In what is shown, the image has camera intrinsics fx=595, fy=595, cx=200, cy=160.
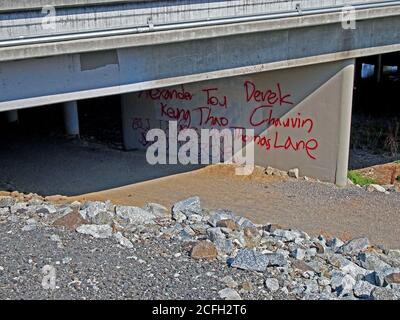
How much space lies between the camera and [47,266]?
308 inches

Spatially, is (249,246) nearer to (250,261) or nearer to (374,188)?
(250,261)

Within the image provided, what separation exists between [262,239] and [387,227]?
4.50 meters

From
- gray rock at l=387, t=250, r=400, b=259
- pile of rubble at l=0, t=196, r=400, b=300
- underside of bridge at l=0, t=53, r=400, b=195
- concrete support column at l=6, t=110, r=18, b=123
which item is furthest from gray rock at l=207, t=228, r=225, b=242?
concrete support column at l=6, t=110, r=18, b=123

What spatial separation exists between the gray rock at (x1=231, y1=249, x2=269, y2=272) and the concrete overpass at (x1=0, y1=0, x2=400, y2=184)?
4442mm

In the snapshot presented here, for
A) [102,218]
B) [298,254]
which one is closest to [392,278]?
[298,254]

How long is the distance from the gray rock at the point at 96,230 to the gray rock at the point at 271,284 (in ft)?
8.90

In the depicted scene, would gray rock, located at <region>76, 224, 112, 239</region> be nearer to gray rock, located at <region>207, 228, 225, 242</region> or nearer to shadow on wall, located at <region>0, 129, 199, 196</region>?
gray rock, located at <region>207, 228, 225, 242</region>

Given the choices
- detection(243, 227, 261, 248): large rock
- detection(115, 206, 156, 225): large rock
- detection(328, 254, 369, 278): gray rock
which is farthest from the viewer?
detection(115, 206, 156, 225): large rock

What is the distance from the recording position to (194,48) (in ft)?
39.6

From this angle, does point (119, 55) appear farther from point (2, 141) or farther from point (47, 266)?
point (2, 141)

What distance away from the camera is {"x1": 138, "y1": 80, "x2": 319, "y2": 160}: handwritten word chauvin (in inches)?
614

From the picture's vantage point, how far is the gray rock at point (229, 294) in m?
7.26

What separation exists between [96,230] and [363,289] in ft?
13.5
